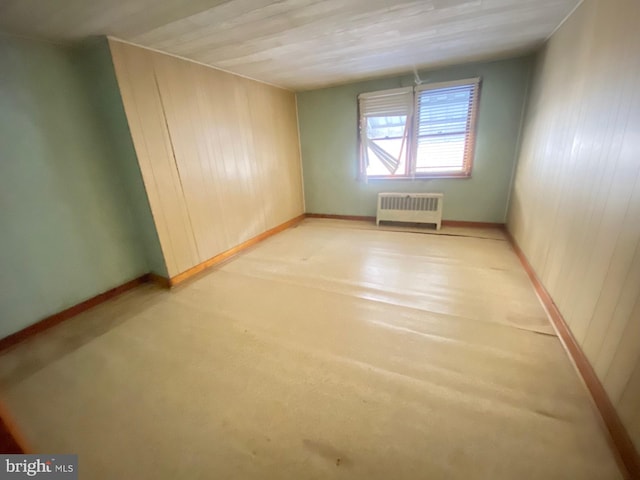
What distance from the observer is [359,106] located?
3953 millimetres

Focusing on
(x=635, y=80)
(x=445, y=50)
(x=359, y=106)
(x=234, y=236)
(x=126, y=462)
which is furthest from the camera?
(x=359, y=106)

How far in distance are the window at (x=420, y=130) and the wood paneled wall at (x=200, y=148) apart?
56.6 inches

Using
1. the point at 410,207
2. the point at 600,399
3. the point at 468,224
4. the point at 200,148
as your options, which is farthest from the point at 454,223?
the point at 200,148

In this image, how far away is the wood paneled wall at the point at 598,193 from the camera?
112 cm

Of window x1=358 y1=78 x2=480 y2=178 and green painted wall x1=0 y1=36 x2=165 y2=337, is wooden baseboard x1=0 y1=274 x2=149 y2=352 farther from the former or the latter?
window x1=358 y1=78 x2=480 y2=178

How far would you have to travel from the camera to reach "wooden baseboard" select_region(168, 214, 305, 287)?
2.67 metres

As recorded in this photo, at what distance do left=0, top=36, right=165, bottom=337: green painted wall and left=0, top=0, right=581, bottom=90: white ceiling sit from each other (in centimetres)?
26

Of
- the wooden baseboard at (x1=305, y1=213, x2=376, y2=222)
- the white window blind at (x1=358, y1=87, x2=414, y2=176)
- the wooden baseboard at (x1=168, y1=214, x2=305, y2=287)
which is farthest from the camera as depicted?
the wooden baseboard at (x1=305, y1=213, x2=376, y2=222)

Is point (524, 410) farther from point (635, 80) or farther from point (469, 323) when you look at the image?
point (635, 80)

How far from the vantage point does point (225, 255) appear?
10.5 ft

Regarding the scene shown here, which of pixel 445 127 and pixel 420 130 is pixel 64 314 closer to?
pixel 420 130

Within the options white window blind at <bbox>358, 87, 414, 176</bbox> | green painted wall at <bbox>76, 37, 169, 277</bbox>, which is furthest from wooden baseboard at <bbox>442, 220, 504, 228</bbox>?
green painted wall at <bbox>76, 37, 169, 277</bbox>

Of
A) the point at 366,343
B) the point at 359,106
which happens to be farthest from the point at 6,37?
the point at 359,106

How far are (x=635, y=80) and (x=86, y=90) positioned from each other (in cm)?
361
